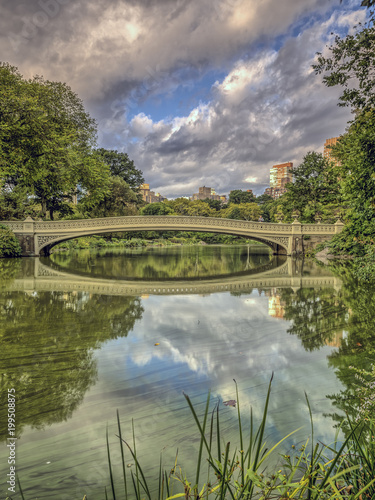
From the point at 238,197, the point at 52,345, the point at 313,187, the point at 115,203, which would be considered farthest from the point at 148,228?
the point at 238,197

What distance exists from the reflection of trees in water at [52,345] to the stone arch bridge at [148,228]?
1313cm

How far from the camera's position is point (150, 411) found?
2.66 meters

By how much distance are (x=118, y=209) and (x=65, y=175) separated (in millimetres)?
12926

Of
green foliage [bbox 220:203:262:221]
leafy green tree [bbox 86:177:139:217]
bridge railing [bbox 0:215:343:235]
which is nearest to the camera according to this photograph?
bridge railing [bbox 0:215:343:235]

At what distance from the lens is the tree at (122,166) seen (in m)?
42.6

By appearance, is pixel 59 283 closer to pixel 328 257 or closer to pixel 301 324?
pixel 301 324

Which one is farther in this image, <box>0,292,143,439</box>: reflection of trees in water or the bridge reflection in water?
the bridge reflection in water

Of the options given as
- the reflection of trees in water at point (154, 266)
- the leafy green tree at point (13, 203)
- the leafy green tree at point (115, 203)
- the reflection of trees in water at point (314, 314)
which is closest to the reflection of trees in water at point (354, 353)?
the reflection of trees in water at point (314, 314)

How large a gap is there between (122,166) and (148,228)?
26607 millimetres

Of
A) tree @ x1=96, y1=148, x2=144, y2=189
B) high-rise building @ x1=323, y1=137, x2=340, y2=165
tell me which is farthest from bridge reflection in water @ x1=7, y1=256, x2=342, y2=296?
tree @ x1=96, y1=148, x2=144, y2=189

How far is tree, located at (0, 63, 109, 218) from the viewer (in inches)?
490

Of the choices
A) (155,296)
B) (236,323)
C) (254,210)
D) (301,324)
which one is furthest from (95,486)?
(254,210)

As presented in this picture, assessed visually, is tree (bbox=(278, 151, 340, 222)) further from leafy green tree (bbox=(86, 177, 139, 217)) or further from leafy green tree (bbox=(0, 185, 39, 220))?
leafy green tree (bbox=(0, 185, 39, 220))

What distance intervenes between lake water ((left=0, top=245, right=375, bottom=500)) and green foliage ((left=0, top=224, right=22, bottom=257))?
12484mm
